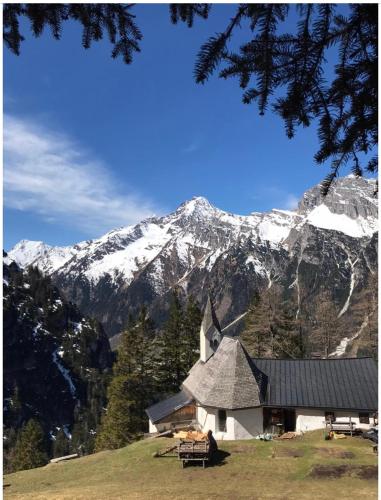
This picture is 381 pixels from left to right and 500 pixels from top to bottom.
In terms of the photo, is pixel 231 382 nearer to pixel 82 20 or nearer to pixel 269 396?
pixel 269 396

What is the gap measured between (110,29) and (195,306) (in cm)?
5220

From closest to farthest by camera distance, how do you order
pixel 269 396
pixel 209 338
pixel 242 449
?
pixel 242 449, pixel 269 396, pixel 209 338

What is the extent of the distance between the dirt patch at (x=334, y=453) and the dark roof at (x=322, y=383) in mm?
7604

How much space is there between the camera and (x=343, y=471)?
73.5 ft

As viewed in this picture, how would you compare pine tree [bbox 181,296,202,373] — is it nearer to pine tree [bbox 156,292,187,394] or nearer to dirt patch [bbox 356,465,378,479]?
pine tree [bbox 156,292,187,394]

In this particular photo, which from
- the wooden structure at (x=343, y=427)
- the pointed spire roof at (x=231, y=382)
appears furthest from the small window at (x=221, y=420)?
the wooden structure at (x=343, y=427)

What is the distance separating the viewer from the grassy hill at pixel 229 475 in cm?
1988

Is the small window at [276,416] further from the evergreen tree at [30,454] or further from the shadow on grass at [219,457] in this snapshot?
the evergreen tree at [30,454]

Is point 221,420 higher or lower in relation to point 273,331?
lower

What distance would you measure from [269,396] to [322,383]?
515 centimetres

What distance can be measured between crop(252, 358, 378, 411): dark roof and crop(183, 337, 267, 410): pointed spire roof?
1.33 meters

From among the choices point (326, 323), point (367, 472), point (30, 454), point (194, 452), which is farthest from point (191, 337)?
point (367, 472)

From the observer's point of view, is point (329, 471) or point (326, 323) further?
point (326, 323)

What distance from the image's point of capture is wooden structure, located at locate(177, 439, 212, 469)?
82.8 ft
